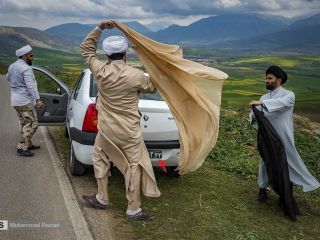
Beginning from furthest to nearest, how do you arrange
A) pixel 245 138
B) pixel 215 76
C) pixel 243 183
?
pixel 245 138
pixel 243 183
pixel 215 76

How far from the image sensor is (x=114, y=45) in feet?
17.3

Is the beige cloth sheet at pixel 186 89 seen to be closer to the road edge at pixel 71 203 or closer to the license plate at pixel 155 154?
the license plate at pixel 155 154

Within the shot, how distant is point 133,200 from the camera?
559cm

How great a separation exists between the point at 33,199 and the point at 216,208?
2517 millimetres

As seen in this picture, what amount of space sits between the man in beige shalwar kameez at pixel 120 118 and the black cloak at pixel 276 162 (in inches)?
70.3

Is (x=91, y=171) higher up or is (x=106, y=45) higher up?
(x=106, y=45)

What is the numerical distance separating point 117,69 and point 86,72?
10.2 ft

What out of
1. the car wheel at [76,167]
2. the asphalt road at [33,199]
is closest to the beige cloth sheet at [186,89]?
the asphalt road at [33,199]

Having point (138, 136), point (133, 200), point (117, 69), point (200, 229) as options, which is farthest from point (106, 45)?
point (200, 229)

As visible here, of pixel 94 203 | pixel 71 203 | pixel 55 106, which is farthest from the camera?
pixel 55 106

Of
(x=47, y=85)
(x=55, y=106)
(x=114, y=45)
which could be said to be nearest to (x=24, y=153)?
(x=55, y=106)

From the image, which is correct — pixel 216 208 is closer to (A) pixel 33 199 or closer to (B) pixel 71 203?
(B) pixel 71 203

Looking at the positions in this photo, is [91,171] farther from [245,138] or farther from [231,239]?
[245,138]

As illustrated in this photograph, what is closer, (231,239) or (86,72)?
(231,239)
